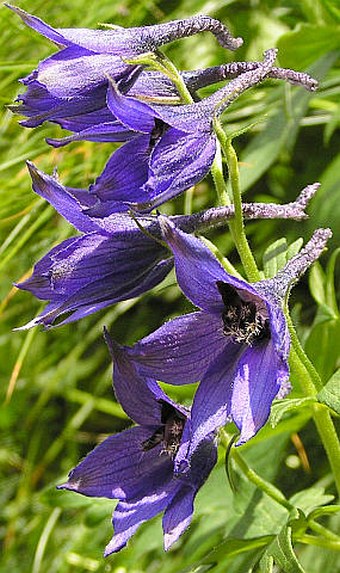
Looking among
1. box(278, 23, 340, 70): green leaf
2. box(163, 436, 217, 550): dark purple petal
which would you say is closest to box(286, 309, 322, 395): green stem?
box(163, 436, 217, 550): dark purple petal

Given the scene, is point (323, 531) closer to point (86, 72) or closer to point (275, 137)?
point (86, 72)

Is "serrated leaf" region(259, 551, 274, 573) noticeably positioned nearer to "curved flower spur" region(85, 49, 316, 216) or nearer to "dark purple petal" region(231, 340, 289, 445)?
"dark purple petal" region(231, 340, 289, 445)

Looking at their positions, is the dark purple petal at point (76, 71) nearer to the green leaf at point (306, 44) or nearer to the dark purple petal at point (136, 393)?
the dark purple petal at point (136, 393)

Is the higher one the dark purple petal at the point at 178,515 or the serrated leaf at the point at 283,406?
the serrated leaf at the point at 283,406

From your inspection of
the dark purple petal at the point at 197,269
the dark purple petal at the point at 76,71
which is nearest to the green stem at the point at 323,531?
the dark purple petal at the point at 197,269

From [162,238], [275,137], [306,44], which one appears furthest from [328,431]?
[306,44]

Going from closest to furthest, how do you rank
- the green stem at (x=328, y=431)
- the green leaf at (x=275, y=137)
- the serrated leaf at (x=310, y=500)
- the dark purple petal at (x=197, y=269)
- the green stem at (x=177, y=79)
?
the dark purple petal at (x=197, y=269) < the green stem at (x=177, y=79) < the green stem at (x=328, y=431) < the serrated leaf at (x=310, y=500) < the green leaf at (x=275, y=137)
